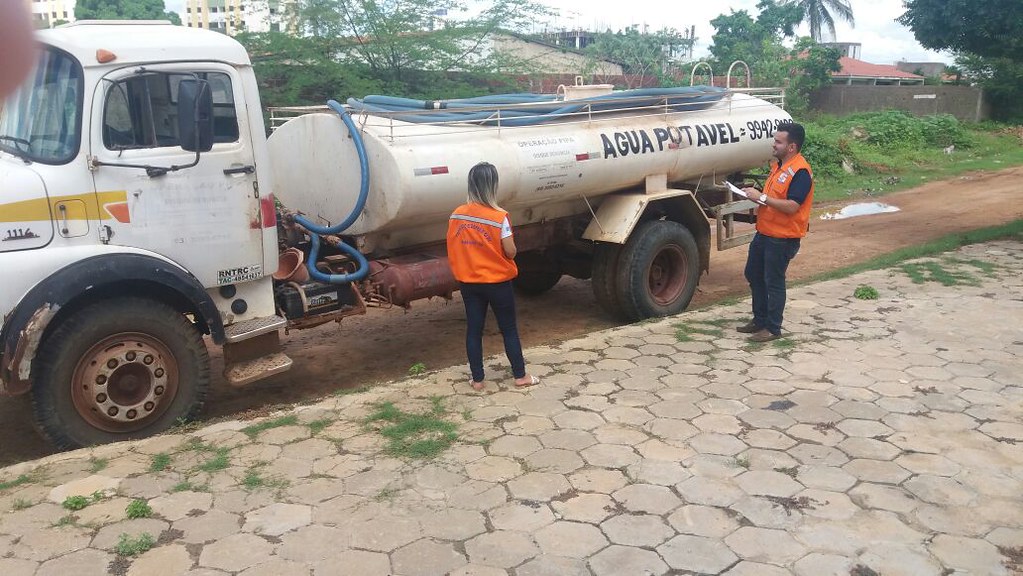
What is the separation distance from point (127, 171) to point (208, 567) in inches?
96.3

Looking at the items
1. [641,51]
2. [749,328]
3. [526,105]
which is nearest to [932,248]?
[749,328]

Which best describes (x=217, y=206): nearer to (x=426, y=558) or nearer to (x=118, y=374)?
(x=118, y=374)

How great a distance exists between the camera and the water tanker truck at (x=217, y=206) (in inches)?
173

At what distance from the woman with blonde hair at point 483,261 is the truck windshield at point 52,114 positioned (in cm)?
217

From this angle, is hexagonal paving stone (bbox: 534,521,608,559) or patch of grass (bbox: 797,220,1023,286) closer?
hexagonal paving stone (bbox: 534,521,608,559)

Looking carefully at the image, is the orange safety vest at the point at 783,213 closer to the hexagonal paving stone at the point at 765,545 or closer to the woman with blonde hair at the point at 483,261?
the woman with blonde hair at the point at 483,261

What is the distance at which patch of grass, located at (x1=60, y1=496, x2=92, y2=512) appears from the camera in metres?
3.69

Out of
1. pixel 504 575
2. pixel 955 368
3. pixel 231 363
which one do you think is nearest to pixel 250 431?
pixel 231 363

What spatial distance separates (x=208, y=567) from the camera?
324 cm

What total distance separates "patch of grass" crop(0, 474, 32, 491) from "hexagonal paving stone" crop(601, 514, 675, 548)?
2836 millimetres

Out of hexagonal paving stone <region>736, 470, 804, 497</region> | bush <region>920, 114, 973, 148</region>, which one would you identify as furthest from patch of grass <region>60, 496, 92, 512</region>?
bush <region>920, 114, 973, 148</region>

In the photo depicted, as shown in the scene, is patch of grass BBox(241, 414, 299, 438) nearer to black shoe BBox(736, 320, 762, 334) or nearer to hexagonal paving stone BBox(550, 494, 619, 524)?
hexagonal paving stone BBox(550, 494, 619, 524)

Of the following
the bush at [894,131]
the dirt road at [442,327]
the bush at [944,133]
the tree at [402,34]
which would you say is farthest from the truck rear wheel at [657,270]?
the bush at [944,133]

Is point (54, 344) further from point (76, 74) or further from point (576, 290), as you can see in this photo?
point (576, 290)
